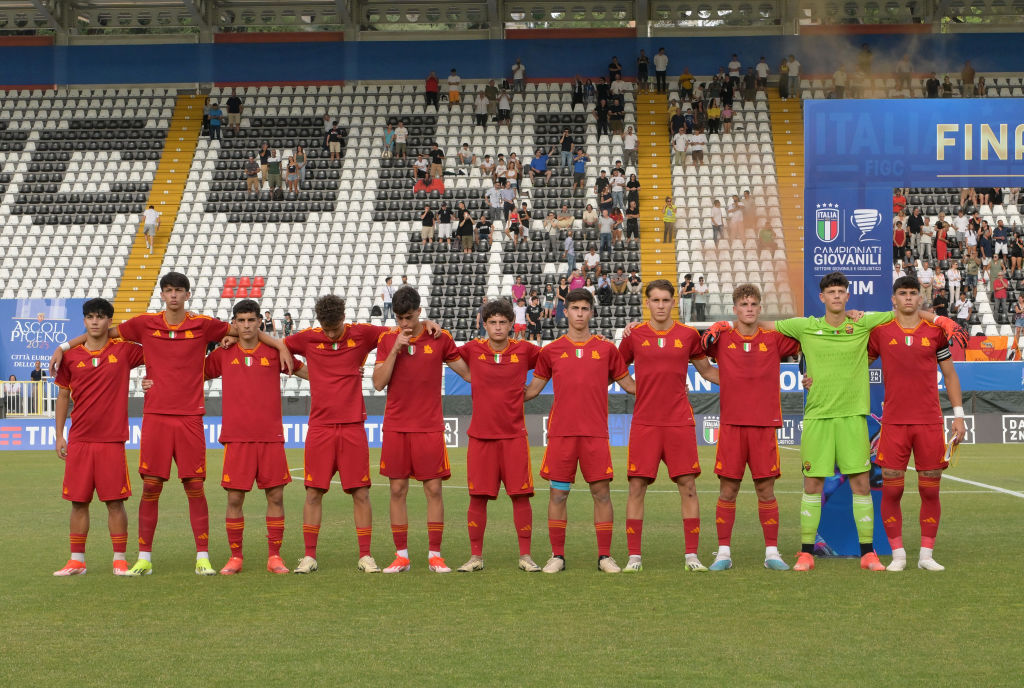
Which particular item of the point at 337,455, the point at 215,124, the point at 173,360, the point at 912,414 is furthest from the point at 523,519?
the point at 215,124

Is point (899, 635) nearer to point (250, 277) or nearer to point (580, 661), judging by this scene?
point (580, 661)

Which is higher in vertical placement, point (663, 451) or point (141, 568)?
point (663, 451)

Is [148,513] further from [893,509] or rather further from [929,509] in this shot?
[929,509]

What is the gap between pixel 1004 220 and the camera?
3177 cm

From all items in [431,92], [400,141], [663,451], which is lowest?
[663,451]

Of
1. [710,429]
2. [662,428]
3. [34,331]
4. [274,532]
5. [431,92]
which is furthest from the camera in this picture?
[431,92]

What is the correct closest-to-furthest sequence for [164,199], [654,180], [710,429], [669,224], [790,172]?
[710,429] < [669,224] < [790,172] < [654,180] < [164,199]

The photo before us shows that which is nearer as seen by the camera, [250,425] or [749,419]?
[749,419]

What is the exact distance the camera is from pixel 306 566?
913 cm

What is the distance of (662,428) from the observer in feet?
29.6

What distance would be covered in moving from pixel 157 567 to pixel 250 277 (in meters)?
23.5

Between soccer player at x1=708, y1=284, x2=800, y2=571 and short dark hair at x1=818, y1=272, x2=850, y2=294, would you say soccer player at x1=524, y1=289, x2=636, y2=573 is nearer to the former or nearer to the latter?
soccer player at x1=708, y1=284, x2=800, y2=571

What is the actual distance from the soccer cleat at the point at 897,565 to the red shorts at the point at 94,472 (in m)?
5.70

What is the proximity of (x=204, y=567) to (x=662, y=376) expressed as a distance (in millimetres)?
3714
